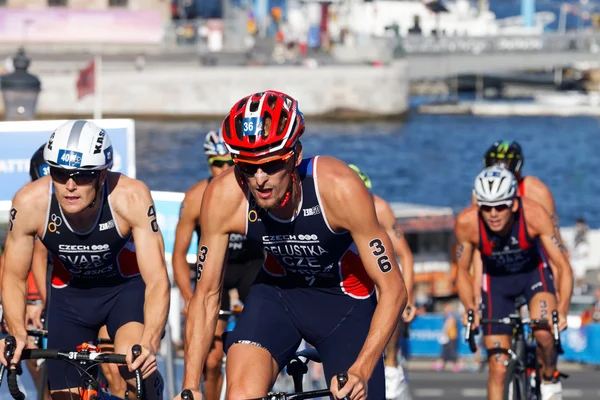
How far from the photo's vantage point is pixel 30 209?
27.3 feet

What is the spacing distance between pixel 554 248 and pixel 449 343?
1735cm

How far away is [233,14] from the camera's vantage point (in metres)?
110

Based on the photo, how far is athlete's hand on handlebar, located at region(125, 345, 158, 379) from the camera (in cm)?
741

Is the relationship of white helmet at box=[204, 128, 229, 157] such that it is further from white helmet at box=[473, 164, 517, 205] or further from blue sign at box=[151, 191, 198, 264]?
white helmet at box=[473, 164, 517, 205]

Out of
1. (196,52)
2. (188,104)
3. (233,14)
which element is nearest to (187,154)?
(188,104)

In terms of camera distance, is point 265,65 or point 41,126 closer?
point 41,126

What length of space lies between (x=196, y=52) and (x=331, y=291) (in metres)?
88.2

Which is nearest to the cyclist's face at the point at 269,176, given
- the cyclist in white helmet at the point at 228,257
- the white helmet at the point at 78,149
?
the white helmet at the point at 78,149

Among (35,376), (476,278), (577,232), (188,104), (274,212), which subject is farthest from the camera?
(188,104)

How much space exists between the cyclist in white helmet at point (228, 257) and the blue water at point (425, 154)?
182 feet

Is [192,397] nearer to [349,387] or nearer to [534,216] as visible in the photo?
[349,387]

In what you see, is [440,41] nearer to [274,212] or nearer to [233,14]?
[233,14]

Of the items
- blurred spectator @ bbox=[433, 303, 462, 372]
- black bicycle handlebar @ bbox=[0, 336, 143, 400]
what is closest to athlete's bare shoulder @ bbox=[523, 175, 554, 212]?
black bicycle handlebar @ bbox=[0, 336, 143, 400]

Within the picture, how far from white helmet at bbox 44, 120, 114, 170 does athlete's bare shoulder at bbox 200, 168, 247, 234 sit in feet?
3.21
